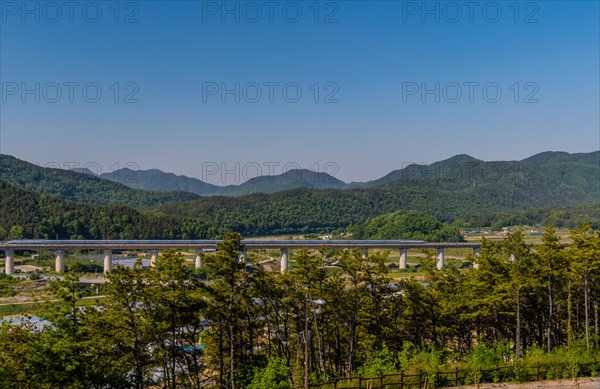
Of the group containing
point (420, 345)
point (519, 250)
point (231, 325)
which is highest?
point (519, 250)

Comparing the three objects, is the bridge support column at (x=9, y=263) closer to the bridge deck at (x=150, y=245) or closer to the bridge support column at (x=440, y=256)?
the bridge deck at (x=150, y=245)

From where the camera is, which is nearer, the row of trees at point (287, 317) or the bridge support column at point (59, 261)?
the row of trees at point (287, 317)

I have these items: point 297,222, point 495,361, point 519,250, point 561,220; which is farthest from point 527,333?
point 561,220

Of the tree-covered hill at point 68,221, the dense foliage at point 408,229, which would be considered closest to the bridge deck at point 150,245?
the tree-covered hill at point 68,221

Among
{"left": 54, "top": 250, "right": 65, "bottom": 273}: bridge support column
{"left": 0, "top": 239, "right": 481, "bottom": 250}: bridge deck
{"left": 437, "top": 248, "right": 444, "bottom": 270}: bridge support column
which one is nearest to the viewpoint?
{"left": 0, "top": 239, "right": 481, "bottom": 250}: bridge deck

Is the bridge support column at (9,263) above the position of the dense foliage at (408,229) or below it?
below

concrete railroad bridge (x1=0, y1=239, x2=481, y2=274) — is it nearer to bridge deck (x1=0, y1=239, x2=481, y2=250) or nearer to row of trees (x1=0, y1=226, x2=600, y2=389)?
bridge deck (x1=0, y1=239, x2=481, y2=250)

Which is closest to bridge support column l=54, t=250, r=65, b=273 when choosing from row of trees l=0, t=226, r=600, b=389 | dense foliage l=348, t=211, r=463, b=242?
row of trees l=0, t=226, r=600, b=389

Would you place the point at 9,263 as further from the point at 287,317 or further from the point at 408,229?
the point at 408,229

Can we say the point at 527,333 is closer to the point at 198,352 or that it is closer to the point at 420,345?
the point at 420,345
